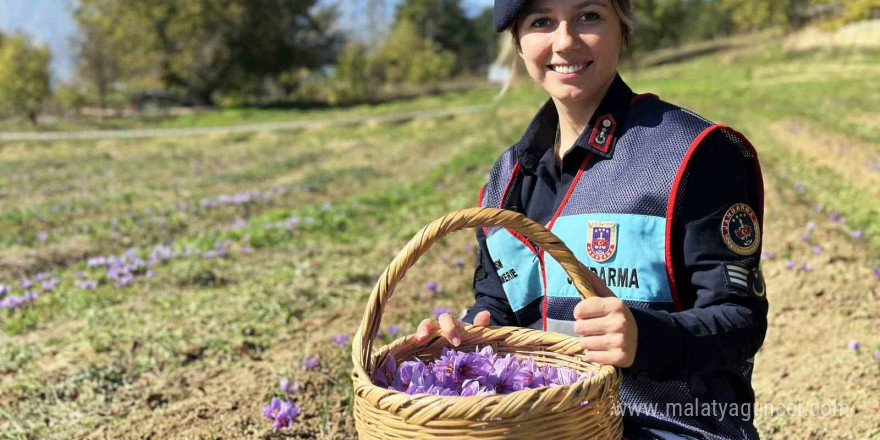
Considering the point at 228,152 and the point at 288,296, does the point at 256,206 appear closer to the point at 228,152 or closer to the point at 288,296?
the point at 288,296

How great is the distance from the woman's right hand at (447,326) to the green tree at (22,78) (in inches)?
1200

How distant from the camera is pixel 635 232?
6.15ft

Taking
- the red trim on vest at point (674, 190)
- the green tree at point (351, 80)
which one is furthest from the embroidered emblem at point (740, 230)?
the green tree at point (351, 80)

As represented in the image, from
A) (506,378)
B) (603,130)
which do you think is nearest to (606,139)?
(603,130)

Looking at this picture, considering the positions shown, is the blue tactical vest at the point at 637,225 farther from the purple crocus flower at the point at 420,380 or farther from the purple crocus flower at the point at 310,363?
the purple crocus flower at the point at 310,363

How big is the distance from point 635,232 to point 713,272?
22 cm

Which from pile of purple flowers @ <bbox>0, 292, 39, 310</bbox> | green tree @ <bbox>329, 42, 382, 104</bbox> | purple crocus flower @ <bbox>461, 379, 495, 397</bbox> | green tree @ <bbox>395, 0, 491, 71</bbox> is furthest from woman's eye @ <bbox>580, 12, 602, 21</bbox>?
green tree @ <bbox>395, 0, 491, 71</bbox>

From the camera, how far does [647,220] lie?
1.86m

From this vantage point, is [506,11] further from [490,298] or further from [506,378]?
[506,378]

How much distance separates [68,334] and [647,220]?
425cm

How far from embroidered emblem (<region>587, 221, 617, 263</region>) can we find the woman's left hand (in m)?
0.33

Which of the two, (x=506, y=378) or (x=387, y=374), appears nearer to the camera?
(x=506, y=378)

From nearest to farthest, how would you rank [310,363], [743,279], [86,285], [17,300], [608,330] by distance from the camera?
[608,330]
[743,279]
[310,363]
[17,300]
[86,285]

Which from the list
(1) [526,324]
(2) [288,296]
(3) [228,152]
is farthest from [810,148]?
(3) [228,152]
